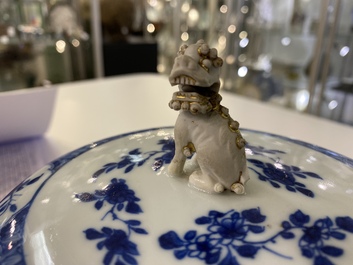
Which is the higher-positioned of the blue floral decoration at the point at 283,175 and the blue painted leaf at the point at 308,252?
the blue floral decoration at the point at 283,175

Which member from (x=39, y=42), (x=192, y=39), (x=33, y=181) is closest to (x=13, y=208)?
(x=33, y=181)

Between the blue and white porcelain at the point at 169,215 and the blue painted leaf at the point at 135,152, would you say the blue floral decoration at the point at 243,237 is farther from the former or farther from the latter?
the blue painted leaf at the point at 135,152

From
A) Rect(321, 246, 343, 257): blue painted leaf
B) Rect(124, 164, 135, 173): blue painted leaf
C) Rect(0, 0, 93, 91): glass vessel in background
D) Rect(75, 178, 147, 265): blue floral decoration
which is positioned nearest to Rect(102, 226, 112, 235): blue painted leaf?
Rect(75, 178, 147, 265): blue floral decoration

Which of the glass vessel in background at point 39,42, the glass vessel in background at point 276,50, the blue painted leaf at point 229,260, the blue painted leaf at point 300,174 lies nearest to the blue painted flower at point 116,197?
the blue painted leaf at point 229,260

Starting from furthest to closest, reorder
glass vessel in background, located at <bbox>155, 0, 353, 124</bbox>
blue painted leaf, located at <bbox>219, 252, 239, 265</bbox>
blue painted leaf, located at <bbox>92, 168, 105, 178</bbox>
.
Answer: glass vessel in background, located at <bbox>155, 0, 353, 124</bbox> < blue painted leaf, located at <bbox>92, 168, 105, 178</bbox> < blue painted leaf, located at <bbox>219, 252, 239, 265</bbox>

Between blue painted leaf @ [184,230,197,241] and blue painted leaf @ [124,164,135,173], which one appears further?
blue painted leaf @ [124,164,135,173]

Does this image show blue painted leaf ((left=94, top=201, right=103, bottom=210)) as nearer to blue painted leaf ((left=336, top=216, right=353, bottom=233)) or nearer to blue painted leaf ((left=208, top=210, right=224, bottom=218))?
blue painted leaf ((left=208, top=210, right=224, bottom=218))
